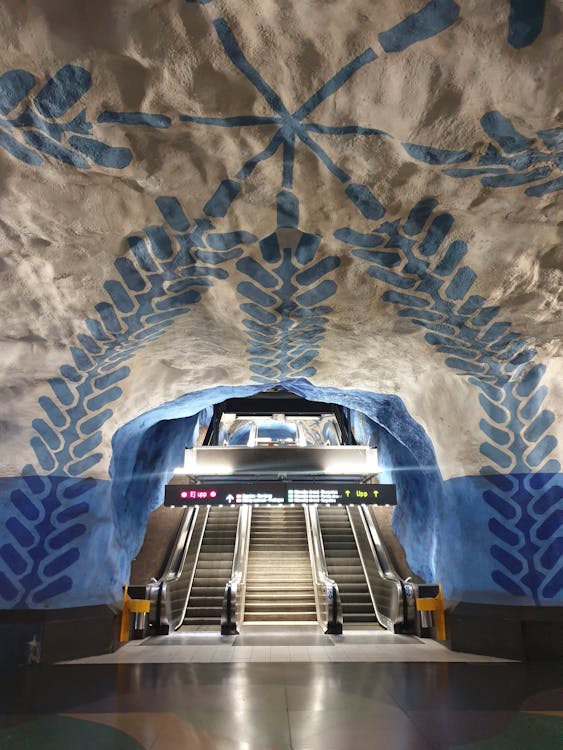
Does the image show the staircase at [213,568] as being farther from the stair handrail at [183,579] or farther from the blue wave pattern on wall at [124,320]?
the blue wave pattern on wall at [124,320]

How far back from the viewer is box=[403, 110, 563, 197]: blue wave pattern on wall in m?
3.22

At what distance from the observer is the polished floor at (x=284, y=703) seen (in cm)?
310

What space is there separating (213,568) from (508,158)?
935 cm

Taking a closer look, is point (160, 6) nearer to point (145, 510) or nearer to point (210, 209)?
point (210, 209)

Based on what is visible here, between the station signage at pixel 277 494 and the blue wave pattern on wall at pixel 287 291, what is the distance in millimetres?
2339

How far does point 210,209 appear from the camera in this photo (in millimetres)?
4023

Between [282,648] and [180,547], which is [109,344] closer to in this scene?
[282,648]

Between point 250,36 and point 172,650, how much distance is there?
21.6 feet

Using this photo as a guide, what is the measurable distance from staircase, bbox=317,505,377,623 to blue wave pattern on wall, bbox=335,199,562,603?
3.76 meters

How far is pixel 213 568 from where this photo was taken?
10.3 m

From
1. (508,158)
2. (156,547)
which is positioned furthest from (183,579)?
(508,158)

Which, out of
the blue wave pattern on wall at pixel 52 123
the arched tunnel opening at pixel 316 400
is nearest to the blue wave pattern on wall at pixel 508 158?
the blue wave pattern on wall at pixel 52 123

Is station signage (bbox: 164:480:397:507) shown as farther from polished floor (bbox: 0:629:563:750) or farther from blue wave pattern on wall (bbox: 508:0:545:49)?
blue wave pattern on wall (bbox: 508:0:545:49)

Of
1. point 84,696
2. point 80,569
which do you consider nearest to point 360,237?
point 84,696
